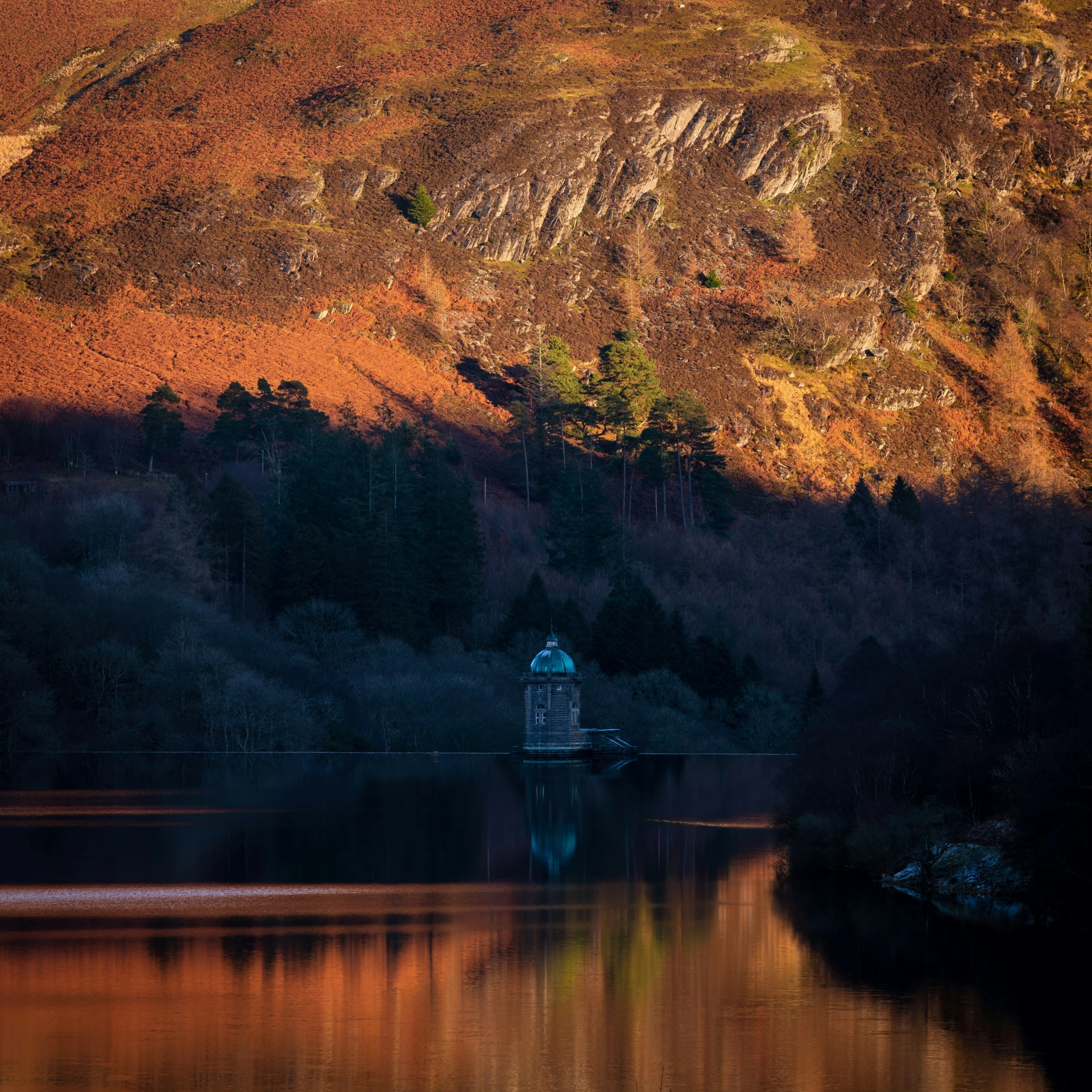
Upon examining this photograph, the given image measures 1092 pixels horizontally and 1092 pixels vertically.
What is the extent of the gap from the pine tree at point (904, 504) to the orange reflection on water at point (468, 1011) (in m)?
73.5

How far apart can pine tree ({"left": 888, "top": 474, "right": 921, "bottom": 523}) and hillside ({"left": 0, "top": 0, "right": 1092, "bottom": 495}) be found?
8.25 meters

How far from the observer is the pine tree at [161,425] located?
89250 mm

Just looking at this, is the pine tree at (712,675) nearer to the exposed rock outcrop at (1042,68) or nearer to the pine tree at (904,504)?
the pine tree at (904,504)

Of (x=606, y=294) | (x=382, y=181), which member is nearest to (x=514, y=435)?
(x=606, y=294)

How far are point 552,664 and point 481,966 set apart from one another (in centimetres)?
4216

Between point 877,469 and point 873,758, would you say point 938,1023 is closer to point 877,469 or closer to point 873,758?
point 873,758

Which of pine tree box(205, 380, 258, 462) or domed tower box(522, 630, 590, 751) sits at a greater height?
pine tree box(205, 380, 258, 462)

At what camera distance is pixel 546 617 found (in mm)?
77438

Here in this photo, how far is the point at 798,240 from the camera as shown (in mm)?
130375

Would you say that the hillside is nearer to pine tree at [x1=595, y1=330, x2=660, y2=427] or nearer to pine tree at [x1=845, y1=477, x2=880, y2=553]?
pine tree at [x1=595, y1=330, x2=660, y2=427]

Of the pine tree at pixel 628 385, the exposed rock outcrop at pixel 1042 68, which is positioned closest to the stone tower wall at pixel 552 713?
the pine tree at pixel 628 385

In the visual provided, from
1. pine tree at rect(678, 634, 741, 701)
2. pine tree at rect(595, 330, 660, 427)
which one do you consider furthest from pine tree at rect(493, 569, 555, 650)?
pine tree at rect(595, 330, 660, 427)

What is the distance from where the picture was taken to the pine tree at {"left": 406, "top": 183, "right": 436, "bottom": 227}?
122312mm

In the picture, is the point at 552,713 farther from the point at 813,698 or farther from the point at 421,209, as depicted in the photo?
the point at 421,209
